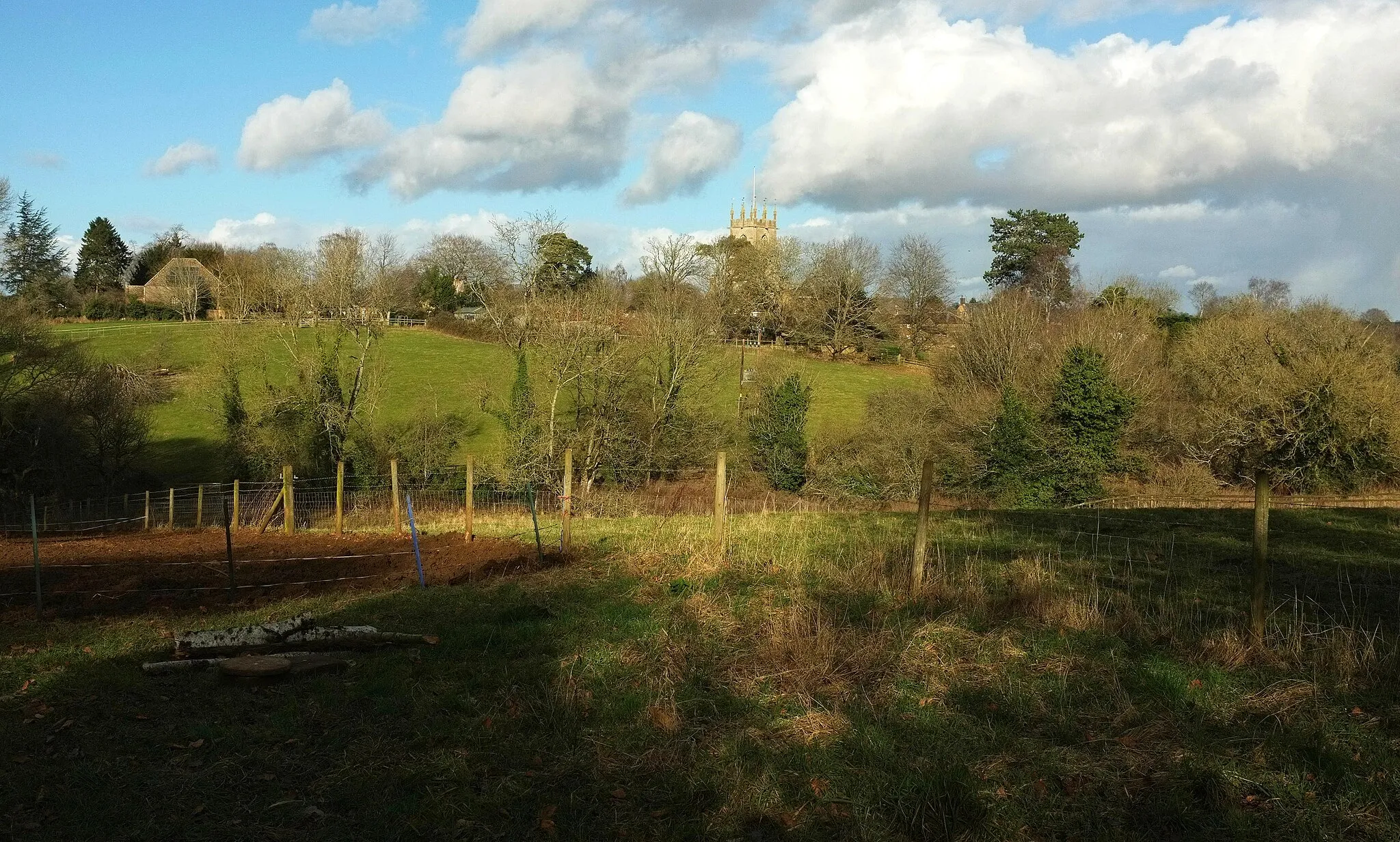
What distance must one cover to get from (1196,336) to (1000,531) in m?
28.6

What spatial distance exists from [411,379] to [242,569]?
42.2 metres

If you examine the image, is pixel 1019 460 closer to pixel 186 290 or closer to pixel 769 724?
pixel 769 724

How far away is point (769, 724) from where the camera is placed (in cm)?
698

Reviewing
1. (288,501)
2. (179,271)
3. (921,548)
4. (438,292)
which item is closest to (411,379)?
(438,292)

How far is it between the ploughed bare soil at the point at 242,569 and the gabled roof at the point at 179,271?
6419cm

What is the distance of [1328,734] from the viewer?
6.11m

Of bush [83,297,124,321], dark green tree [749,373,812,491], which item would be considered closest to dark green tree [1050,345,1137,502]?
dark green tree [749,373,812,491]

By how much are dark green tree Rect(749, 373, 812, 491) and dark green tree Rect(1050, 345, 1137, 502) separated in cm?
1114

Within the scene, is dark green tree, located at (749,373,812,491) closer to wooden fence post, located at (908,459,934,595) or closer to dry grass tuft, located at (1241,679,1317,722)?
wooden fence post, located at (908,459,934,595)

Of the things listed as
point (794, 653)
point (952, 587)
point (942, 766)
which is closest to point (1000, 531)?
point (952, 587)

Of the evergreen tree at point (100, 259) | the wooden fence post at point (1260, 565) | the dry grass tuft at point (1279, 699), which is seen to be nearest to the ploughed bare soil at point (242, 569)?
the wooden fence post at point (1260, 565)

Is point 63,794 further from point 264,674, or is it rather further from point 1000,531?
point 1000,531

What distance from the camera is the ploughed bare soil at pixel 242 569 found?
12.9 m

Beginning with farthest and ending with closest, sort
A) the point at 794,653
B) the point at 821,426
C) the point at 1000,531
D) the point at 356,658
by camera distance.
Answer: the point at 821,426
the point at 1000,531
the point at 356,658
the point at 794,653
